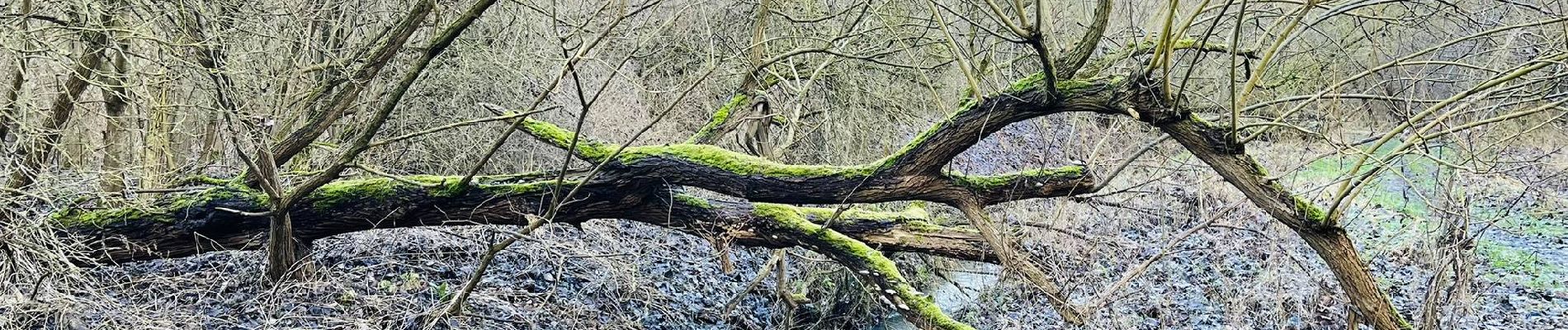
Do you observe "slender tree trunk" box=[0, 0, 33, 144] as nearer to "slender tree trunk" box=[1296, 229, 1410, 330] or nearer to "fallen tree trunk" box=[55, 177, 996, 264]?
"fallen tree trunk" box=[55, 177, 996, 264]

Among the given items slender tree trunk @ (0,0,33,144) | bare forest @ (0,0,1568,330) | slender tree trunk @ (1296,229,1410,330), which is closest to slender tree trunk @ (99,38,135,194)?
bare forest @ (0,0,1568,330)

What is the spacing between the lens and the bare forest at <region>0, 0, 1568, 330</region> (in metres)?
5.32

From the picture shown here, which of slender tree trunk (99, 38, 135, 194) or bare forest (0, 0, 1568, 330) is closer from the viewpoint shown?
bare forest (0, 0, 1568, 330)

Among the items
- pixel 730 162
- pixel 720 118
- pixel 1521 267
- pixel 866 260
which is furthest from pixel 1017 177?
pixel 1521 267

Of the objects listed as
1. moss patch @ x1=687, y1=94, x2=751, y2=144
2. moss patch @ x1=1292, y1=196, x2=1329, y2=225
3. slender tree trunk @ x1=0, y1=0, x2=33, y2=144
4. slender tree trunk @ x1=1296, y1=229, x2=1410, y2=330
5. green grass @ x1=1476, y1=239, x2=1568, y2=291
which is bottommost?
slender tree trunk @ x1=0, y1=0, x2=33, y2=144

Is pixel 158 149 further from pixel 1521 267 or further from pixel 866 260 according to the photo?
pixel 1521 267

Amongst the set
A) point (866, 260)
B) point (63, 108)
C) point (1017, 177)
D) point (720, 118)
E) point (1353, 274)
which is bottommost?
point (63, 108)

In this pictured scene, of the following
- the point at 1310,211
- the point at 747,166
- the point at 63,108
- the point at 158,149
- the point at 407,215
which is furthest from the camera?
the point at 158,149

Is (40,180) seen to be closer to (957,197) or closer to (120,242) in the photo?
(120,242)

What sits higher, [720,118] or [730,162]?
[720,118]

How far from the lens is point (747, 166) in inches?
250

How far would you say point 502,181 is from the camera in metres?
6.68

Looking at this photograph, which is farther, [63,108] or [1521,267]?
[1521,267]

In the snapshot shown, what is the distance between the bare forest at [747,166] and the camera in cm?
A: 532
